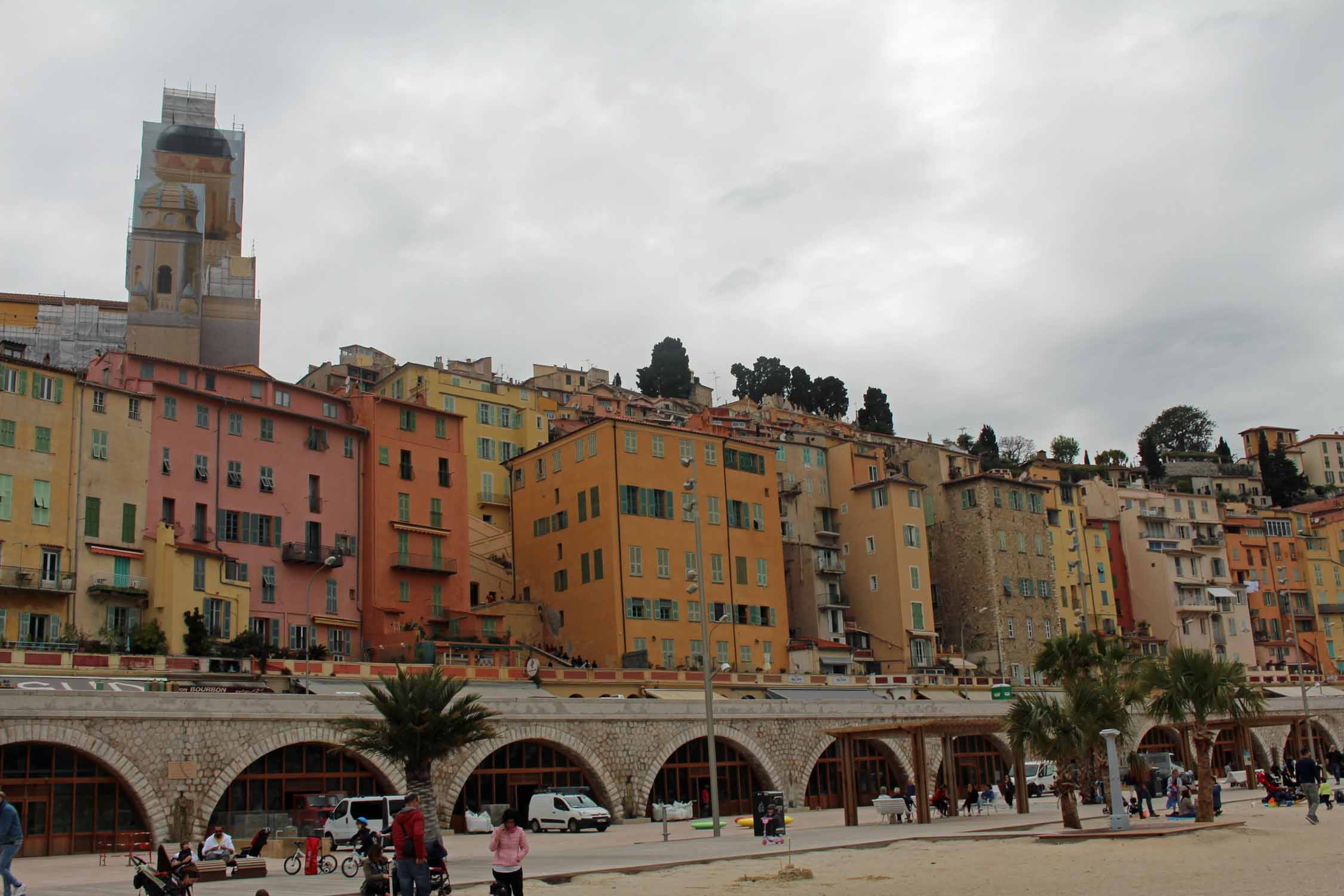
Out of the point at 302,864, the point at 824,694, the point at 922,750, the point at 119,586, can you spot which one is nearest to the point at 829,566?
the point at 824,694

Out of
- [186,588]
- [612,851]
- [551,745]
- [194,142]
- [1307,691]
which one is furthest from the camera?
[194,142]

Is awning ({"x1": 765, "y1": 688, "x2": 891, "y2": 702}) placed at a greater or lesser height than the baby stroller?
greater

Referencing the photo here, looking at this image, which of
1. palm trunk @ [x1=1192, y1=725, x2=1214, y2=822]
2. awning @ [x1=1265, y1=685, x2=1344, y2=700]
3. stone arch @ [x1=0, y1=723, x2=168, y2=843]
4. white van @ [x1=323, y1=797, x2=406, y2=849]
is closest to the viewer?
palm trunk @ [x1=1192, y1=725, x2=1214, y2=822]

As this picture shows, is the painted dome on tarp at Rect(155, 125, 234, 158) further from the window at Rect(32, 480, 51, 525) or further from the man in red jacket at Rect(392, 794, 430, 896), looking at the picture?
the man in red jacket at Rect(392, 794, 430, 896)

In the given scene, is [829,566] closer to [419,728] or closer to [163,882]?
[419,728]

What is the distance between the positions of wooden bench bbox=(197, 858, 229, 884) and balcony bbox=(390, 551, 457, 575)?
3299 centimetres

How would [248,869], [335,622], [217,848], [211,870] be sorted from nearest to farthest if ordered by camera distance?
[211,870], [248,869], [217,848], [335,622]

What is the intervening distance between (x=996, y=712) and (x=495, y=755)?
2449cm

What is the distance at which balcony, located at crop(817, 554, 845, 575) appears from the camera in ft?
235

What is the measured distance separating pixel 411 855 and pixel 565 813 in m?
23.3

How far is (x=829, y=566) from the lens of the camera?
7256cm

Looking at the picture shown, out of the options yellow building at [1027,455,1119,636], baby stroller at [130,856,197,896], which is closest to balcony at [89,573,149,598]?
baby stroller at [130,856,197,896]

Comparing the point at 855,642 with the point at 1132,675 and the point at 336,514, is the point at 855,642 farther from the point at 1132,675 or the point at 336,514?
the point at 1132,675

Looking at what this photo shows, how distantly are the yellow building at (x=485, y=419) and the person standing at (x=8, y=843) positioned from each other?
183ft
